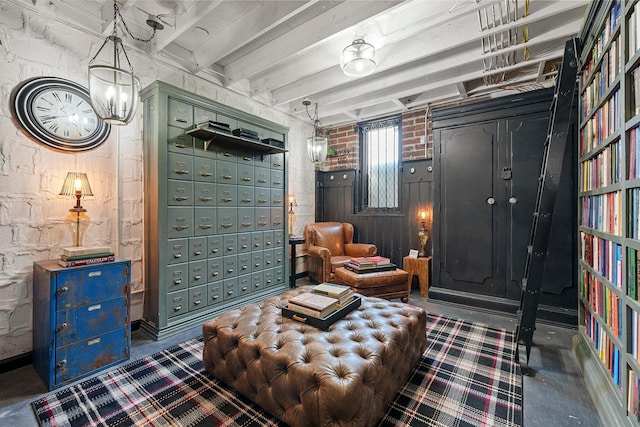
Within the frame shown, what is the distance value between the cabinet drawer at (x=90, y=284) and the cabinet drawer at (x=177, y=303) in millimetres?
449

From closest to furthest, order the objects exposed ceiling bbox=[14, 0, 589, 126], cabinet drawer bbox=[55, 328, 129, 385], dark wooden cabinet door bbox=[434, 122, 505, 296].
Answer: cabinet drawer bbox=[55, 328, 129, 385] < exposed ceiling bbox=[14, 0, 589, 126] < dark wooden cabinet door bbox=[434, 122, 505, 296]

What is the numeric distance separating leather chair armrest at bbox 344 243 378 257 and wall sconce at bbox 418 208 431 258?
649 millimetres

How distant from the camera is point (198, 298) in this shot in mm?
2721

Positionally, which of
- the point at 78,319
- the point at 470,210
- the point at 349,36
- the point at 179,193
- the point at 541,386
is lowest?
the point at 541,386

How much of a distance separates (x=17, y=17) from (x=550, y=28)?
4.21 m

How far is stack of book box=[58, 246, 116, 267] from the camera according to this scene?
6.32 ft

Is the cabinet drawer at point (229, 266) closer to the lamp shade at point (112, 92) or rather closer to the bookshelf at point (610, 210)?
the lamp shade at point (112, 92)

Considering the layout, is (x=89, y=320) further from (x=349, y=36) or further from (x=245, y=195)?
(x=349, y=36)

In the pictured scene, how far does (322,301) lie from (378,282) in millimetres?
1371

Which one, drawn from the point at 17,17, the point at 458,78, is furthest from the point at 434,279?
the point at 17,17

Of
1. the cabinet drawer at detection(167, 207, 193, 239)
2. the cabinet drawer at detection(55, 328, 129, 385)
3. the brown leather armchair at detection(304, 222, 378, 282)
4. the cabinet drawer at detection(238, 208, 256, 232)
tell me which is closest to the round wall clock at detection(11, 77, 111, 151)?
the cabinet drawer at detection(167, 207, 193, 239)

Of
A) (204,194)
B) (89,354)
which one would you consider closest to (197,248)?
(204,194)

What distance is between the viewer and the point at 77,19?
225 cm

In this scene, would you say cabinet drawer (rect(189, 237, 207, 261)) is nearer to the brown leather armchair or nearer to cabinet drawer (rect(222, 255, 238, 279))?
→ cabinet drawer (rect(222, 255, 238, 279))
